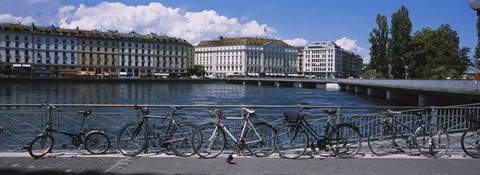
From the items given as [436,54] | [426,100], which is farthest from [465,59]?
[426,100]

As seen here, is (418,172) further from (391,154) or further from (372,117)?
(372,117)

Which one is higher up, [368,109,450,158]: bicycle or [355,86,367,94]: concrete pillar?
[368,109,450,158]: bicycle

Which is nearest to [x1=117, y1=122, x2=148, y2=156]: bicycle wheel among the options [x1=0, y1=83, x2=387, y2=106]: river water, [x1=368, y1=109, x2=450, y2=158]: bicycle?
[x1=368, y1=109, x2=450, y2=158]: bicycle

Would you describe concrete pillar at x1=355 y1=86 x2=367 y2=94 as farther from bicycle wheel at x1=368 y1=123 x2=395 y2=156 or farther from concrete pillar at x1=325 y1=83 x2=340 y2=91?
bicycle wheel at x1=368 y1=123 x2=395 y2=156

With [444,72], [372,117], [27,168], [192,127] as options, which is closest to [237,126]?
[192,127]

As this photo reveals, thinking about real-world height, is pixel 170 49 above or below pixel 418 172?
above

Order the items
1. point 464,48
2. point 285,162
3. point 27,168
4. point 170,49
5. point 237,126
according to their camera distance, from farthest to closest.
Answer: point 170,49
point 464,48
point 237,126
point 285,162
point 27,168

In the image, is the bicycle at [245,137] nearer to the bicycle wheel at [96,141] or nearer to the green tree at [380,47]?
the bicycle wheel at [96,141]

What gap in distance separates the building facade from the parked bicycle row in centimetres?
11580

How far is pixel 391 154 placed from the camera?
9.20 m

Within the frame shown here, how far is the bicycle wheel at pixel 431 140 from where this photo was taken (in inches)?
354

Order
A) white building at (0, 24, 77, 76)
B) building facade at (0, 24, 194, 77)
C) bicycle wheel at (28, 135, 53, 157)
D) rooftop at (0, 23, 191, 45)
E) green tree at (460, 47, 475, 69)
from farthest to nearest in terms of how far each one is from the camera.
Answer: rooftop at (0, 23, 191, 45)
building facade at (0, 24, 194, 77)
white building at (0, 24, 77, 76)
green tree at (460, 47, 475, 69)
bicycle wheel at (28, 135, 53, 157)

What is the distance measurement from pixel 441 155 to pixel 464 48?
101 m

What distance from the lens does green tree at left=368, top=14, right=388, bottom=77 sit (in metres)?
74.3
